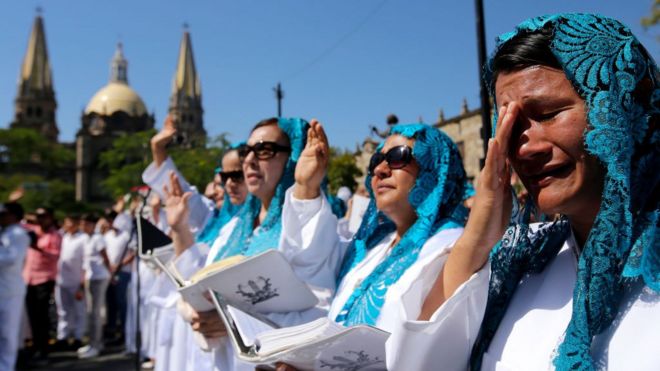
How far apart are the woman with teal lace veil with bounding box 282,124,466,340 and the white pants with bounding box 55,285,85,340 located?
788 cm

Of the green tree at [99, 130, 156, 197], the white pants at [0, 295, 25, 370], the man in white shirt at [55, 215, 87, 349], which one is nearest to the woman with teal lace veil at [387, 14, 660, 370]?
the white pants at [0, 295, 25, 370]

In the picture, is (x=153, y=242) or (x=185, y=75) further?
(x=185, y=75)

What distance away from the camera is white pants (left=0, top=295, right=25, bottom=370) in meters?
6.82

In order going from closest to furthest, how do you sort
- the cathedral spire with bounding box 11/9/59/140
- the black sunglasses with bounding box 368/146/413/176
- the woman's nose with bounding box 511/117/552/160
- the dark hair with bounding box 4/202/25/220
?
the woman's nose with bounding box 511/117/552/160 → the black sunglasses with bounding box 368/146/413/176 → the dark hair with bounding box 4/202/25/220 → the cathedral spire with bounding box 11/9/59/140

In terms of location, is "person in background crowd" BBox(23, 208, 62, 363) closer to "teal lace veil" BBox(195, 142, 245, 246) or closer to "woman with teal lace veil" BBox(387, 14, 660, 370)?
"teal lace veil" BBox(195, 142, 245, 246)

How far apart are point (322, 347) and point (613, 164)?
3.13 feet

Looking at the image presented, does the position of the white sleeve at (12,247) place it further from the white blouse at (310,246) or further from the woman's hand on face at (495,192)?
the woman's hand on face at (495,192)

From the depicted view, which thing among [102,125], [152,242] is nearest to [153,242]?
[152,242]

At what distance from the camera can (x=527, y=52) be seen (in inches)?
49.7

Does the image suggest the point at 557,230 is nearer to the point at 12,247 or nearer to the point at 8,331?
the point at 12,247

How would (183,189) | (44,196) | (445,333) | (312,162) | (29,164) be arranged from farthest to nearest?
(29,164), (44,196), (183,189), (312,162), (445,333)

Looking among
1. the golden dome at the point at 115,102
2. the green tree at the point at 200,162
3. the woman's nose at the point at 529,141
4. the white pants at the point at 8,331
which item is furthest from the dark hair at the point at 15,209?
the golden dome at the point at 115,102

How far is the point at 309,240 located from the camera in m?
2.77

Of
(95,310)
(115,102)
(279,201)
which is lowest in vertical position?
(95,310)
